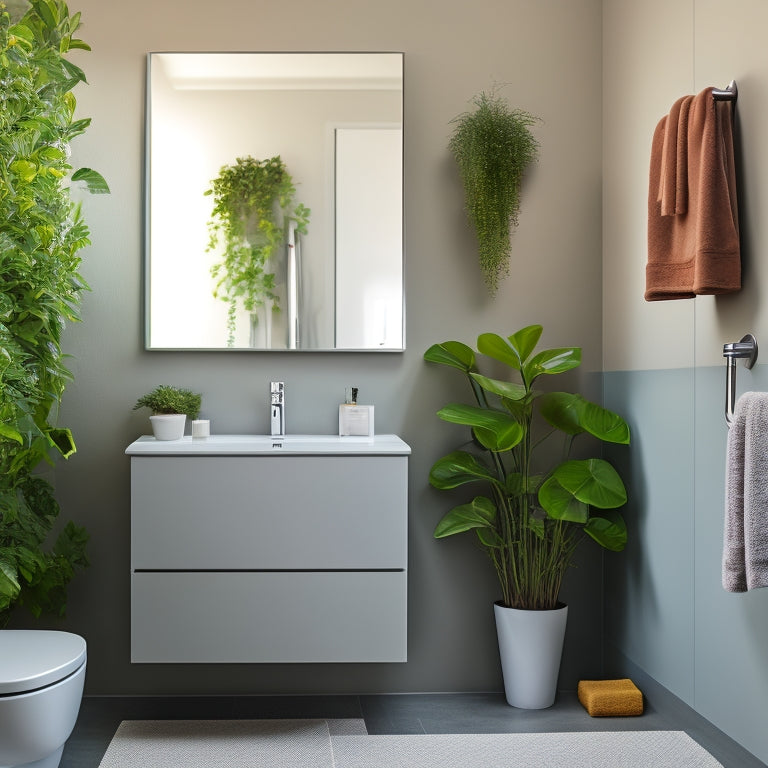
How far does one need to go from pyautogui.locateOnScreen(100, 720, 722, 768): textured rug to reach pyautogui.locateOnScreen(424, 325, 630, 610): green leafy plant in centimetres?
45

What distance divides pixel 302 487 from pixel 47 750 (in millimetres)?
903

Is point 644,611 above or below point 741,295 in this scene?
below

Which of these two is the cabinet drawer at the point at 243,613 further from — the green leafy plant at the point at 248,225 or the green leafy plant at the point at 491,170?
the green leafy plant at the point at 491,170

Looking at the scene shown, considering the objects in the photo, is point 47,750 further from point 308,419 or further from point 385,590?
point 308,419

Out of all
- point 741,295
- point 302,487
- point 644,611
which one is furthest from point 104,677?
point 741,295

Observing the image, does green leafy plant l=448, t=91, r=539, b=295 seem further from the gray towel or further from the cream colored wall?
the gray towel

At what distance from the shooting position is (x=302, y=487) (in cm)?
238

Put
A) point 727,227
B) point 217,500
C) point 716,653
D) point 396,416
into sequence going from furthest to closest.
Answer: point 396,416 → point 217,500 → point 716,653 → point 727,227

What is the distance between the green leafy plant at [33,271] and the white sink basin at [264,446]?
0.90ft

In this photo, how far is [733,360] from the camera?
1.92 m

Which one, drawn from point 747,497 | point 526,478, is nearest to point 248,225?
point 526,478

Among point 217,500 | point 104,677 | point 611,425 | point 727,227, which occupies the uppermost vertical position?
point 727,227

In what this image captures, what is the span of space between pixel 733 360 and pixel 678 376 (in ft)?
1.20

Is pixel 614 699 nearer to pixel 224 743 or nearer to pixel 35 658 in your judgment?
pixel 224 743
